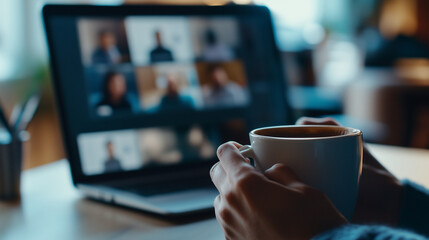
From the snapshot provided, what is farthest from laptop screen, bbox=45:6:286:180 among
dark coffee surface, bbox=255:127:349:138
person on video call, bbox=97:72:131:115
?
dark coffee surface, bbox=255:127:349:138

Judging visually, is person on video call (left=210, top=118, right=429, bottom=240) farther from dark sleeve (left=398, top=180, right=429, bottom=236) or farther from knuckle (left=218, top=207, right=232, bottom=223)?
dark sleeve (left=398, top=180, right=429, bottom=236)

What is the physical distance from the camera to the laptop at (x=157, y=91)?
63 centimetres

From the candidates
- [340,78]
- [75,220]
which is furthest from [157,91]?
[340,78]

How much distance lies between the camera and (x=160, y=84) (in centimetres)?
69

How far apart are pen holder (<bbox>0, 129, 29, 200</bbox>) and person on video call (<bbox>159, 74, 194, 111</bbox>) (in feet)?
0.76

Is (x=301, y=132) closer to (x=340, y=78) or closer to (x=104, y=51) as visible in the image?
(x=104, y=51)

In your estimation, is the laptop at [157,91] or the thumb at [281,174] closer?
the thumb at [281,174]

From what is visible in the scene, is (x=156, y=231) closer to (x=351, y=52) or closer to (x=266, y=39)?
(x=266, y=39)

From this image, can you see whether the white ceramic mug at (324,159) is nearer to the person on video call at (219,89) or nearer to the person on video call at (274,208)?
the person on video call at (274,208)

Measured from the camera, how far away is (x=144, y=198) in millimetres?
585

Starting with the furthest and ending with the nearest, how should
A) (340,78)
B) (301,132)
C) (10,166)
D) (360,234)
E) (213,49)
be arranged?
(340,78), (213,49), (10,166), (301,132), (360,234)

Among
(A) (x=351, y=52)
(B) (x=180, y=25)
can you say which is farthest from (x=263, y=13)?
(A) (x=351, y=52)

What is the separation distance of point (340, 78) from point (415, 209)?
12.7 ft

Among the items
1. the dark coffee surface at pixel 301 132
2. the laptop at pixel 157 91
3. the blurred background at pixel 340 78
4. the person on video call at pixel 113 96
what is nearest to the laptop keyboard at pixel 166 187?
the laptop at pixel 157 91
